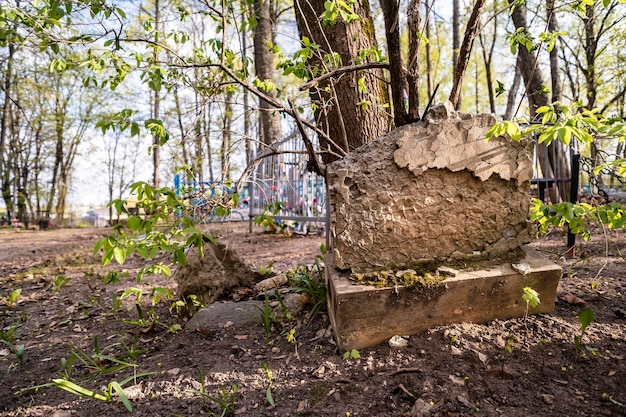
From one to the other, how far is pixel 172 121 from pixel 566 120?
44.6ft

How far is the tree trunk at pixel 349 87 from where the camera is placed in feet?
8.73

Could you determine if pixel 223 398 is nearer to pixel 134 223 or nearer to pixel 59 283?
pixel 134 223

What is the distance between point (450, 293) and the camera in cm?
180

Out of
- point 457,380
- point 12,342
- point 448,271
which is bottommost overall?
point 12,342

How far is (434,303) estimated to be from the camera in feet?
5.89

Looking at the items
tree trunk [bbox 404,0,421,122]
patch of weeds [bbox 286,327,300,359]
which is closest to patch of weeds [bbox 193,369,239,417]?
patch of weeds [bbox 286,327,300,359]

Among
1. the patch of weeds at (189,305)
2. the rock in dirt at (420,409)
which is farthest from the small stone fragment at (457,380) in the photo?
the patch of weeds at (189,305)

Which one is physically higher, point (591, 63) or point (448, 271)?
point (591, 63)

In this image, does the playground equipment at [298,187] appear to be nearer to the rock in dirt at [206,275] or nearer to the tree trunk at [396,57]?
the rock in dirt at [206,275]

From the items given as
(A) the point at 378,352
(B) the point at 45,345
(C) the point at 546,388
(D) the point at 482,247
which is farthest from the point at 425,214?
(B) the point at 45,345

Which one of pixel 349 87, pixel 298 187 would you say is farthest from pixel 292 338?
pixel 298 187

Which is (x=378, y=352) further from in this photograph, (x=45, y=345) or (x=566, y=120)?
(x=45, y=345)

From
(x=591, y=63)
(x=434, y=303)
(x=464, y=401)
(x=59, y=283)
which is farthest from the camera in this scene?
(x=591, y=63)

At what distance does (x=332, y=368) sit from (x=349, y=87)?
2.02 m
